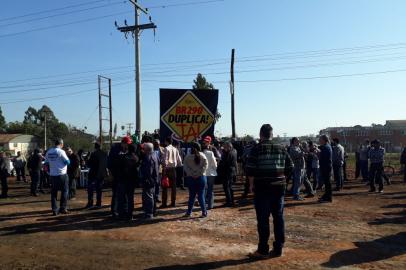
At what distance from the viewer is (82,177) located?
19891 millimetres

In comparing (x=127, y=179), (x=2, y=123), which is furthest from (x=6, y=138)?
(x=127, y=179)

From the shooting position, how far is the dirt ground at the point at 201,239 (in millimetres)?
7168

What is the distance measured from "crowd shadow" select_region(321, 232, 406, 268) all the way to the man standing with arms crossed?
2.92 feet

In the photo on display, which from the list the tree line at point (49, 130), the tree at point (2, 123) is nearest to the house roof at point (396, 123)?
the tree line at point (49, 130)

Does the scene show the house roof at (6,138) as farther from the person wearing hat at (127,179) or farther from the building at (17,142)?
the person wearing hat at (127,179)

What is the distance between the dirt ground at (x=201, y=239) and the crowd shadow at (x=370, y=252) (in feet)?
0.05

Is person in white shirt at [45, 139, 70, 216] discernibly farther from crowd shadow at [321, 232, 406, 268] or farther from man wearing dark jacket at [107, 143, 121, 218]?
crowd shadow at [321, 232, 406, 268]

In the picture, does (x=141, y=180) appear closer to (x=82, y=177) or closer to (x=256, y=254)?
(x=256, y=254)

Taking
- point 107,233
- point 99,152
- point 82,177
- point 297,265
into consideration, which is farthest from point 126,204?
point 82,177

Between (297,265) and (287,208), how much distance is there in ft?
17.8

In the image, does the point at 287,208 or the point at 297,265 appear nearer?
the point at 297,265

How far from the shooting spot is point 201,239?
872cm

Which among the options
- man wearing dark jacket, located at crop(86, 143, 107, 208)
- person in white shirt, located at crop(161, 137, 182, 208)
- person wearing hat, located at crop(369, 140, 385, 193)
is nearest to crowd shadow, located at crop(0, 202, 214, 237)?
person in white shirt, located at crop(161, 137, 182, 208)

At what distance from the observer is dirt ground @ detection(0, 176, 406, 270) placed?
717 cm
